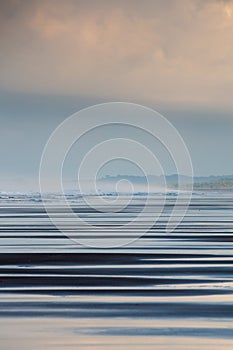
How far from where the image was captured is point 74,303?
1945 centimetres

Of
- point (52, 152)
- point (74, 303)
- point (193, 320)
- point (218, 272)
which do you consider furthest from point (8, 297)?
point (52, 152)

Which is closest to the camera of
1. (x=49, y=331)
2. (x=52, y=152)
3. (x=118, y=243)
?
(x=49, y=331)

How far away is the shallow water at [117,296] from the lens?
15.8 metres

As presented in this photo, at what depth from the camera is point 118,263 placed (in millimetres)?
28953

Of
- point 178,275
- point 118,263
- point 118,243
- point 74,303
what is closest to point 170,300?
point 74,303

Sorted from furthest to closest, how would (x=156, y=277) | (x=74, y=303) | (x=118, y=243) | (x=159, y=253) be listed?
(x=118, y=243)
(x=159, y=253)
(x=156, y=277)
(x=74, y=303)

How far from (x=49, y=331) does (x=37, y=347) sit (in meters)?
1.19

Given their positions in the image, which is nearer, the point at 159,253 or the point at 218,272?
the point at 218,272

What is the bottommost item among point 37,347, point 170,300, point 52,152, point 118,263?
point 37,347

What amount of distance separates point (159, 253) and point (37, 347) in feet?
56.8

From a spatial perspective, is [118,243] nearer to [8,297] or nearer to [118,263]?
[118,263]

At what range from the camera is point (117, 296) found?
20.6 meters

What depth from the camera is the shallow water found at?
1582cm

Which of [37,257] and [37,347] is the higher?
[37,257]
